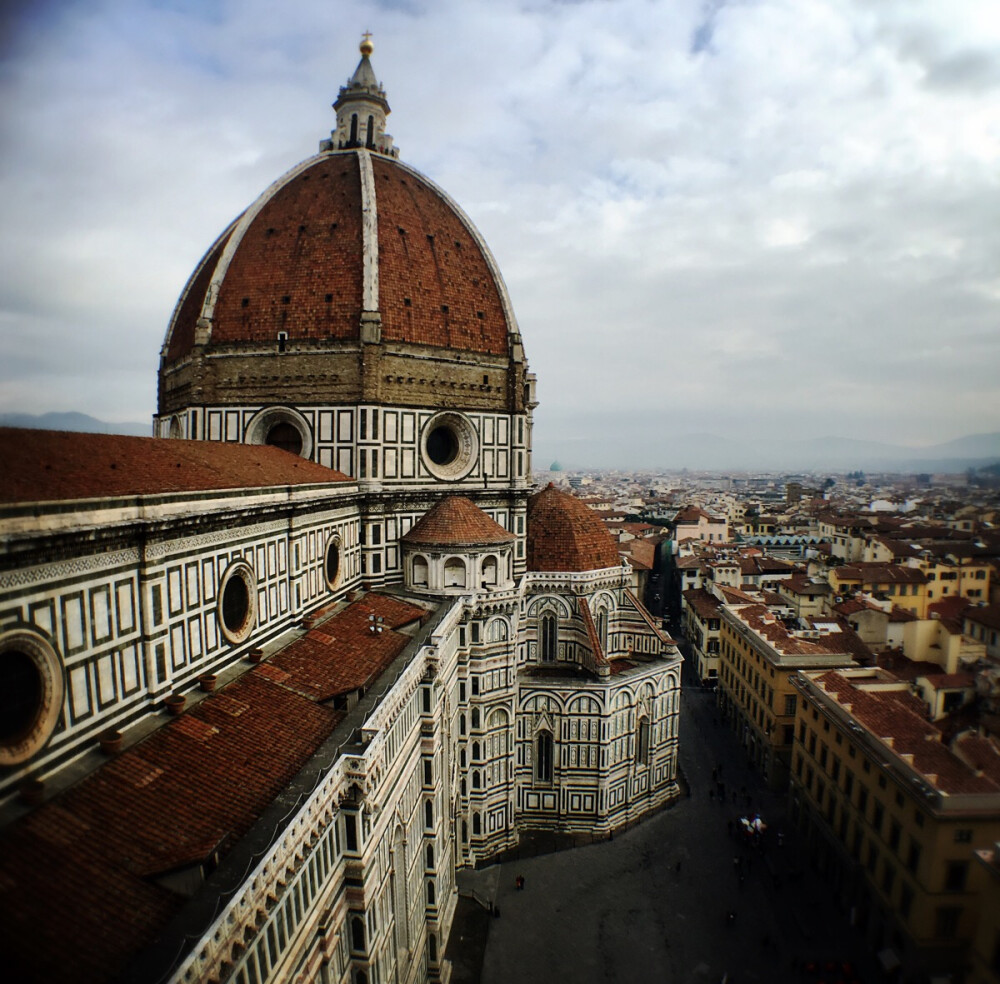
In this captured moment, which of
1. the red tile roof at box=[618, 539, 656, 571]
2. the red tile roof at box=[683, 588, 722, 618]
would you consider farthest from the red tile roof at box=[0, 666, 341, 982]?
the red tile roof at box=[618, 539, 656, 571]

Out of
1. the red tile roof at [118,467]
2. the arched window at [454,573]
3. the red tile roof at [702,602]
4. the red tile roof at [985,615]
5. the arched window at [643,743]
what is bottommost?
the arched window at [643,743]

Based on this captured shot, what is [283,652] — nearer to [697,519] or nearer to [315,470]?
[315,470]

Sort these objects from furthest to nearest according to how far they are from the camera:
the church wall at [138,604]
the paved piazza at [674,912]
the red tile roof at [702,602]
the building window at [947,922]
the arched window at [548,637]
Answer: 1. the red tile roof at [702,602]
2. the arched window at [548,637]
3. the paved piazza at [674,912]
4. the church wall at [138,604]
5. the building window at [947,922]

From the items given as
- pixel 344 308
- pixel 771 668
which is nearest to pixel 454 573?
pixel 344 308

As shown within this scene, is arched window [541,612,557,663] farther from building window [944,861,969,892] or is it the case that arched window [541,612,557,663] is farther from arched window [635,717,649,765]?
building window [944,861,969,892]

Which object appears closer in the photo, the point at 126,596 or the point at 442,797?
the point at 126,596

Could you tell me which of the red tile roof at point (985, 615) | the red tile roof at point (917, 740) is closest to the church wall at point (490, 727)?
the red tile roof at point (917, 740)

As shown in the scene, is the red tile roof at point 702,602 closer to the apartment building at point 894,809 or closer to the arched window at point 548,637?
the apartment building at point 894,809

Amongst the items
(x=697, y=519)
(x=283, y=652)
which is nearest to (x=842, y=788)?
(x=283, y=652)
